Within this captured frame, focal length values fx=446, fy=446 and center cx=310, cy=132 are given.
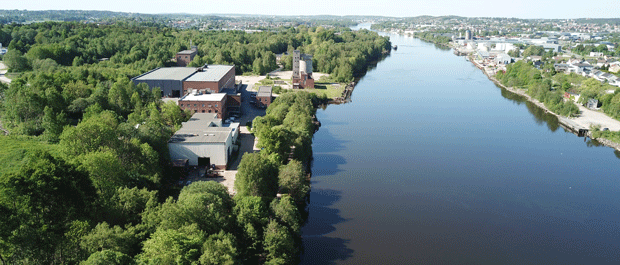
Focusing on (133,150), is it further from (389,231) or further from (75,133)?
(389,231)

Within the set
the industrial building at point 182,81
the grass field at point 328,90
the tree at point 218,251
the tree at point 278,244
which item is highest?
the industrial building at point 182,81

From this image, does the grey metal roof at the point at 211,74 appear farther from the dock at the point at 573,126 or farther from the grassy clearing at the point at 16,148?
the dock at the point at 573,126

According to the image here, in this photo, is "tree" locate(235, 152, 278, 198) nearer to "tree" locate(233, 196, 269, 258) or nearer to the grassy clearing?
"tree" locate(233, 196, 269, 258)

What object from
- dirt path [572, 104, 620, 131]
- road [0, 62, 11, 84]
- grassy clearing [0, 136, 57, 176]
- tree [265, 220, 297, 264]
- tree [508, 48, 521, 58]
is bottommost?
tree [265, 220, 297, 264]

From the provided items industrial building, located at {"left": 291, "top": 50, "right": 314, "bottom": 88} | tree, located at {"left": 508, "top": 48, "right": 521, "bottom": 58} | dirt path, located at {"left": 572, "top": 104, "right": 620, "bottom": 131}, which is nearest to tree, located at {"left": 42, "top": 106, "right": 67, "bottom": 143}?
industrial building, located at {"left": 291, "top": 50, "right": 314, "bottom": 88}

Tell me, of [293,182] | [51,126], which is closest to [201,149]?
[293,182]

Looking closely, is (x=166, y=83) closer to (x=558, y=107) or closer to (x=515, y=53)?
(x=558, y=107)

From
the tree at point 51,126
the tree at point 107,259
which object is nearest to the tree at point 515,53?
the tree at point 51,126
